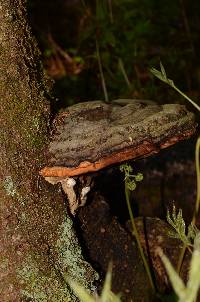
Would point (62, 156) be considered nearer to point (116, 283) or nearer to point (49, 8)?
point (116, 283)

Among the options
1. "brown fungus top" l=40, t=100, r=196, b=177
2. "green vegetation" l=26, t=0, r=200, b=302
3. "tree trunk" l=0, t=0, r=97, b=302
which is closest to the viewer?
"brown fungus top" l=40, t=100, r=196, b=177

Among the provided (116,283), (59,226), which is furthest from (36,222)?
(116,283)

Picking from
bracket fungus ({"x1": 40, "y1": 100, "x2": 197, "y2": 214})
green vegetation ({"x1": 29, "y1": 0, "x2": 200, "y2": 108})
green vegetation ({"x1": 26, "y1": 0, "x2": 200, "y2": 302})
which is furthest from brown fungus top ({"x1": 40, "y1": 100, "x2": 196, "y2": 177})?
green vegetation ({"x1": 29, "y1": 0, "x2": 200, "y2": 108})

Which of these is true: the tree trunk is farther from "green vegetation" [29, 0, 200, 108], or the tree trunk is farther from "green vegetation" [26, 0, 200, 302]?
"green vegetation" [29, 0, 200, 108]

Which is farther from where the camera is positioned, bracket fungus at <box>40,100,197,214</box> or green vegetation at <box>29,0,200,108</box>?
green vegetation at <box>29,0,200,108</box>

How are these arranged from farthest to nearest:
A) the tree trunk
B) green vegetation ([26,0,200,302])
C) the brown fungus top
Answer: green vegetation ([26,0,200,302]), the tree trunk, the brown fungus top

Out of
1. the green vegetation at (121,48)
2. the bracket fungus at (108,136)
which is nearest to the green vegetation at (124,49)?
the green vegetation at (121,48)

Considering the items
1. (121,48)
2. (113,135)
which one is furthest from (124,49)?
(113,135)
